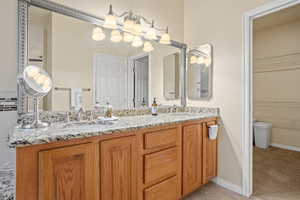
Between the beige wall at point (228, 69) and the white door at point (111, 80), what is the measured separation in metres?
1.17

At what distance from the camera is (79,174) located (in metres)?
1.02

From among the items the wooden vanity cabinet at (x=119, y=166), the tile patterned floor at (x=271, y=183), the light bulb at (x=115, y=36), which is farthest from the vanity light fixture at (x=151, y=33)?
the tile patterned floor at (x=271, y=183)

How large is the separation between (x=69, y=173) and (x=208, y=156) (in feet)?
5.17

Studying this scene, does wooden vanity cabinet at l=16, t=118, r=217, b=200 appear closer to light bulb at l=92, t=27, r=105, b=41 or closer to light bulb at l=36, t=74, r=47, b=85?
light bulb at l=36, t=74, r=47, b=85

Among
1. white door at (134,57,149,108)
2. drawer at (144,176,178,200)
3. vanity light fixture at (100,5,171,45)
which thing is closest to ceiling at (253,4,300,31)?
vanity light fixture at (100,5,171,45)

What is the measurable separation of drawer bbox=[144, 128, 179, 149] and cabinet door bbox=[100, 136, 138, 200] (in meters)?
0.13

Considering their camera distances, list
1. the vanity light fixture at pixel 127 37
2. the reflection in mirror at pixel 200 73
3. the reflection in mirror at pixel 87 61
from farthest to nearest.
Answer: the reflection in mirror at pixel 200 73, the vanity light fixture at pixel 127 37, the reflection in mirror at pixel 87 61

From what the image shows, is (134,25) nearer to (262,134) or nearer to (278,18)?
(278,18)

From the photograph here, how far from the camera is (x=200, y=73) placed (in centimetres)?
239

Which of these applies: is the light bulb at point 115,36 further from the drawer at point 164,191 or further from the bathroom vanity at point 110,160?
the drawer at point 164,191

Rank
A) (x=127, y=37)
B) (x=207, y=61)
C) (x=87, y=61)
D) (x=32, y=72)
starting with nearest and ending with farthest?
(x=32, y=72) → (x=87, y=61) → (x=127, y=37) → (x=207, y=61)

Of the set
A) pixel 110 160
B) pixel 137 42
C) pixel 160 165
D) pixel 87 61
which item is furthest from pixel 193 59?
pixel 110 160

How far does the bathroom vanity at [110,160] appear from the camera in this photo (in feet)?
2.92

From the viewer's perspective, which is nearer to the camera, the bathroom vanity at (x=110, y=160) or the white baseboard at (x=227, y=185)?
the bathroom vanity at (x=110, y=160)
